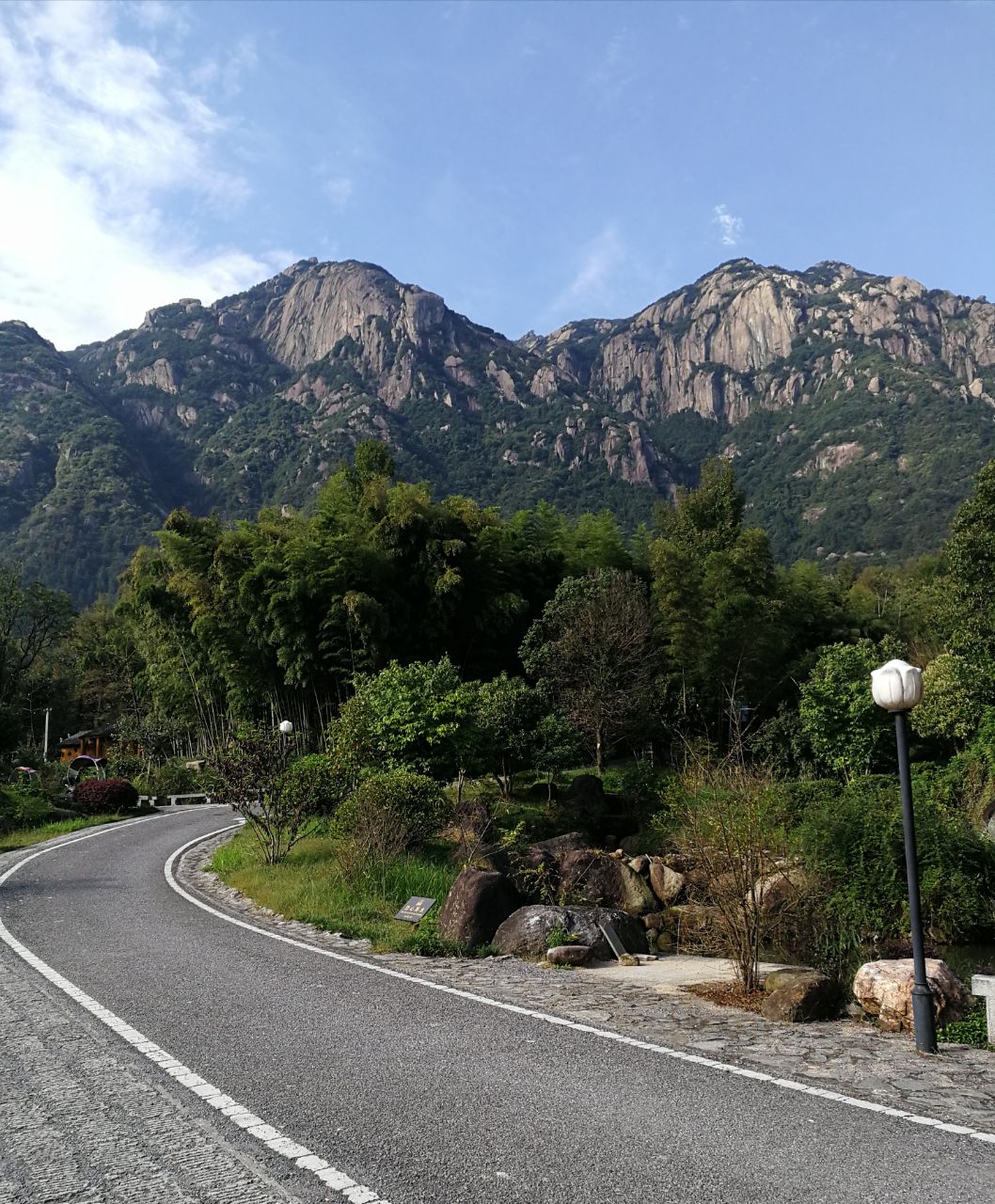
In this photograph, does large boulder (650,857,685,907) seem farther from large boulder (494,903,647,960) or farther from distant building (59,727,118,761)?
distant building (59,727,118,761)

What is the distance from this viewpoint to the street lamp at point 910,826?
5746mm

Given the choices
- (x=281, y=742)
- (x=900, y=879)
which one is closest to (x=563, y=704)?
(x=281, y=742)

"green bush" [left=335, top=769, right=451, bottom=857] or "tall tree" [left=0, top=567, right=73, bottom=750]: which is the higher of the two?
"tall tree" [left=0, top=567, right=73, bottom=750]

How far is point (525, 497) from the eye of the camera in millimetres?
91312

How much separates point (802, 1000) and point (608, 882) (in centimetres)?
764

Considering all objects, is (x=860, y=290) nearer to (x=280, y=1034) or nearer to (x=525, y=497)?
(x=525, y=497)

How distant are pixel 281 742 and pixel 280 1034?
9.24 meters

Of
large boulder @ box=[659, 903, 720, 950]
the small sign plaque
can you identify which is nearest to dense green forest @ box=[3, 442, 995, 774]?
large boulder @ box=[659, 903, 720, 950]

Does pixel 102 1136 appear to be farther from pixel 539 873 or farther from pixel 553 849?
pixel 553 849

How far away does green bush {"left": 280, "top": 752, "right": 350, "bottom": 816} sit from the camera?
46.2 ft

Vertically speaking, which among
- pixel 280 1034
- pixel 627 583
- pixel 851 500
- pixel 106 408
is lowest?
pixel 280 1034

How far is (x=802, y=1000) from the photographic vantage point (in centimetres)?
656

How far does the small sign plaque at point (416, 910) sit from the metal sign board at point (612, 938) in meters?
1.94

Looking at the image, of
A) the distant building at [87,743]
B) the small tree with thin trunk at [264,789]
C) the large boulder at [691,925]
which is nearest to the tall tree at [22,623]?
the distant building at [87,743]
